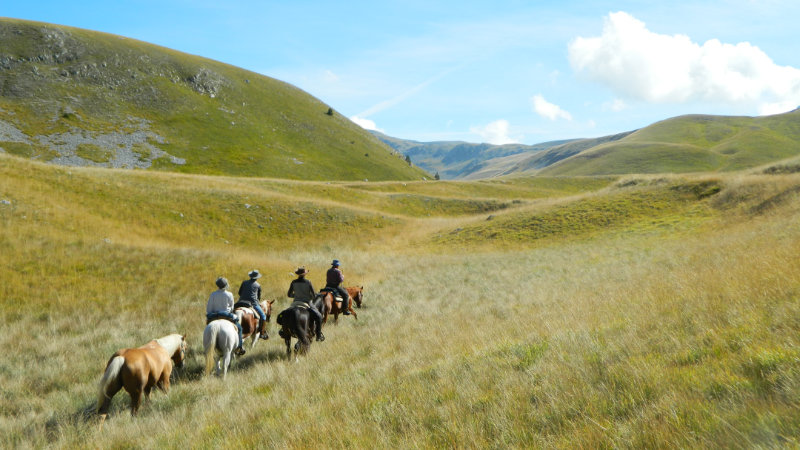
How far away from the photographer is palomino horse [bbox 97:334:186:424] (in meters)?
6.61

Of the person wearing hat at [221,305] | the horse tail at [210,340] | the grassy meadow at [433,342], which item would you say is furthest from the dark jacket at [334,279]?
the horse tail at [210,340]

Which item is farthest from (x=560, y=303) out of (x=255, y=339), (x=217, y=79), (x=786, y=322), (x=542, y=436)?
(x=217, y=79)

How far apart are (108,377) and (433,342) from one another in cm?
658

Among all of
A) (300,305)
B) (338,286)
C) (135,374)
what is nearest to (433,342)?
(300,305)

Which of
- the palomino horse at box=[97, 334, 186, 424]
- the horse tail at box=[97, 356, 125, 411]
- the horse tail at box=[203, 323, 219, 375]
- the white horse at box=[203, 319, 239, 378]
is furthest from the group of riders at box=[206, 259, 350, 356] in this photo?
the horse tail at box=[97, 356, 125, 411]

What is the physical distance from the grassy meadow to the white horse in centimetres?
57

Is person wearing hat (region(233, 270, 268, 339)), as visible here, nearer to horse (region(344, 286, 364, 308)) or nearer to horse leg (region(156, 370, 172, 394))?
horse leg (region(156, 370, 172, 394))

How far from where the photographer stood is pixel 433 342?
900 cm

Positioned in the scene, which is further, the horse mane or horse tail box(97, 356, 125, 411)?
the horse mane

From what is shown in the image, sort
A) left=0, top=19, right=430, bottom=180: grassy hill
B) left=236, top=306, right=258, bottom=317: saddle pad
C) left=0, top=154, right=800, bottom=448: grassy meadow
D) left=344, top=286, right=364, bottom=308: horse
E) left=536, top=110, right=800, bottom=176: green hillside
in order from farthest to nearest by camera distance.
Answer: left=536, top=110, right=800, bottom=176: green hillside < left=0, top=19, right=430, bottom=180: grassy hill < left=344, top=286, right=364, bottom=308: horse < left=236, top=306, right=258, bottom=317: saddle pad < left=0, top=154, right=800, bottom=448: grassy meadow

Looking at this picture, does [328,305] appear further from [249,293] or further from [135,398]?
[135,398]

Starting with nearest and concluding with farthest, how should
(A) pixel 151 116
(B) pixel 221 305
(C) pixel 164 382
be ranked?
(C) pixel 164 382 → (B) pixel 221 305 → (A) pixel 151 116

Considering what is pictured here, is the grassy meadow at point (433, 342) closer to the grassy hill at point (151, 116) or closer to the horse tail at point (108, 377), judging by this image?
the horse tail at point (108, 377)

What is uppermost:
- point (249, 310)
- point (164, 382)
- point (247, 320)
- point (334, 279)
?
point (334, 279)
